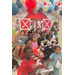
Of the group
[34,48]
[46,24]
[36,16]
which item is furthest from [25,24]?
[34,48]

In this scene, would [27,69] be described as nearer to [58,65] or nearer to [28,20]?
[58,65]

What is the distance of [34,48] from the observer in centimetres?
177

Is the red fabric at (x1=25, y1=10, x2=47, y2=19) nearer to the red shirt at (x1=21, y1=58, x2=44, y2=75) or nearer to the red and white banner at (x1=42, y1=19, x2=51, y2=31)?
the red and white banner at (x1=42, y1=19, x2=51, y2=31)

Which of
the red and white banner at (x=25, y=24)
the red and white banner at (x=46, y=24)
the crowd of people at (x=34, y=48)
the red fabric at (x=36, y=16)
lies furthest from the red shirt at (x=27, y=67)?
the red and white banner at (x=46, y=24)

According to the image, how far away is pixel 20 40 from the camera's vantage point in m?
2.09

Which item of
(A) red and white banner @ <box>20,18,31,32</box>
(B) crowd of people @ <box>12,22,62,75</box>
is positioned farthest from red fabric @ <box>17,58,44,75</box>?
(A) red and white banner @ <box>20,18,31,32</box>

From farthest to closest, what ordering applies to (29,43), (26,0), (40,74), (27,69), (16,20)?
(16,20)
(26,0)
(29,43)
(40,74)
(27,69)

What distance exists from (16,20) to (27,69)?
1.79 m

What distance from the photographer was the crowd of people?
1.00m

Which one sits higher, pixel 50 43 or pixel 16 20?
pixel 16 20

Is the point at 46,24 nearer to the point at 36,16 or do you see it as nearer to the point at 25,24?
the point at 36,16

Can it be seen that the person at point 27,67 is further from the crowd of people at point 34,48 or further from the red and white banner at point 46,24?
the red and white banner at point 46,24

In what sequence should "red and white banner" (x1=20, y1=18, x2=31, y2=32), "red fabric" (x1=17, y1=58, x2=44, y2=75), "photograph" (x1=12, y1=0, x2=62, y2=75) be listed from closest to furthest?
"red fabric" (x1=17, y1=58, x2=44, y2=75), "photograph" (x1=12, y1=0, x2=62, y2=75), "red and white banner" (x1=20, y1=18, x2=31, y2=32)
